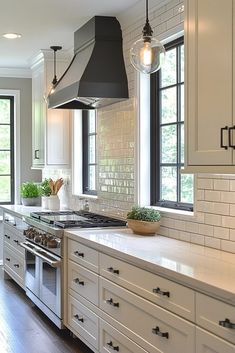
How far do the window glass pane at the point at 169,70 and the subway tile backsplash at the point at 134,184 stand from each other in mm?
185

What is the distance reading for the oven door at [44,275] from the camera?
14.6 feet

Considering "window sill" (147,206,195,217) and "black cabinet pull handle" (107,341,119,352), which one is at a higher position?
"window sill" (147,206,195,217)

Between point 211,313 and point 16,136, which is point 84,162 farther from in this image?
point 211,313

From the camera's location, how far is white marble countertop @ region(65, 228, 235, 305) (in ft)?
7.93

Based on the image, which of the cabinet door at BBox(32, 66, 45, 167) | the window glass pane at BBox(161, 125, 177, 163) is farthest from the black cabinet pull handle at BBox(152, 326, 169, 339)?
the cabinet door at BBox(32, 66, 45, 167)

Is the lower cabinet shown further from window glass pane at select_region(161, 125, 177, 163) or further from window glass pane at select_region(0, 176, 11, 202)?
window glass pane at select_region(0, 176, 11, 202)

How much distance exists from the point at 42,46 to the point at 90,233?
105 inches

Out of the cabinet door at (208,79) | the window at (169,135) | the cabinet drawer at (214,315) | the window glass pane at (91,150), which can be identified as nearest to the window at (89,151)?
the window glass pane at (91,150)

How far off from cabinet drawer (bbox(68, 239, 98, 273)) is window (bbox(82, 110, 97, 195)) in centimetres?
181

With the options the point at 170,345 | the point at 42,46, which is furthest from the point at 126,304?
the point at 42,46

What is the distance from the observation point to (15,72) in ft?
24.3

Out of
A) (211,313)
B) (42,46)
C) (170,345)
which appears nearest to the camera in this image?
(211,313)

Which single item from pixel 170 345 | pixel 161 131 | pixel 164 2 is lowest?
pixel 170 345

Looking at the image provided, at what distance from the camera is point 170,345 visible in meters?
2.73
